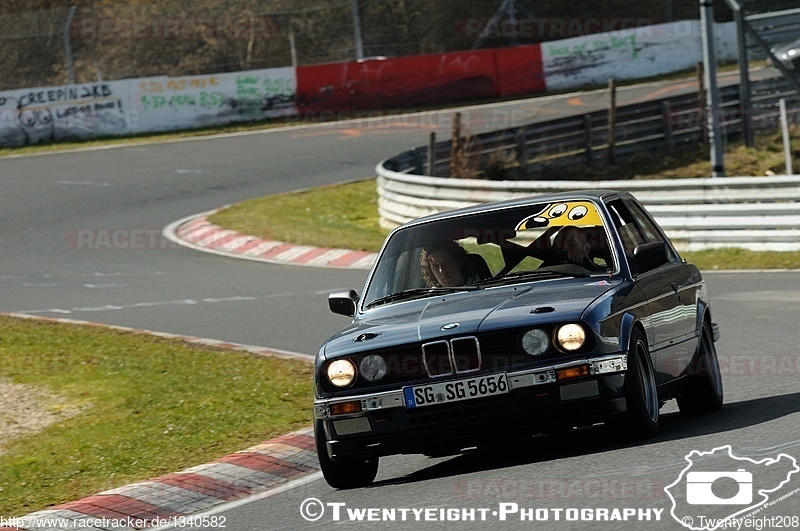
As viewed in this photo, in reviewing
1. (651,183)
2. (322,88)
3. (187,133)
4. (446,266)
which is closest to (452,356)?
(446,266)

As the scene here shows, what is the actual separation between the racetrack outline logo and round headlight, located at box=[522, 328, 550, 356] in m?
0.87

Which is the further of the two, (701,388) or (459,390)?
(701,388)

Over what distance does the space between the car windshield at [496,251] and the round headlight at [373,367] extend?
98 cm

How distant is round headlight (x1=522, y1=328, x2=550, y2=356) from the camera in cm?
663

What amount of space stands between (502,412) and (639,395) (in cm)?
73

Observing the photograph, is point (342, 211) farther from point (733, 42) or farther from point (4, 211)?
point (733, 42)

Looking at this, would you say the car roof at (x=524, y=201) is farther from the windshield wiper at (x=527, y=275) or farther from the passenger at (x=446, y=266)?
the windshield wiper at (x=527, y=275)

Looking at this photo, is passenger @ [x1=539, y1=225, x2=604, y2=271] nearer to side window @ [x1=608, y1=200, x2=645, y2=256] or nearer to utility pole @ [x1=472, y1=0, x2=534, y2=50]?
side window @ [x1=608, y1=200, x2=645, y2=256]

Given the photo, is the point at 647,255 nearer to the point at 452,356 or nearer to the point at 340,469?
the point at 452,356

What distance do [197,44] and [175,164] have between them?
816 inches

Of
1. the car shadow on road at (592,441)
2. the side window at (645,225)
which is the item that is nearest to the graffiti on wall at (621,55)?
the side window at (645,225)

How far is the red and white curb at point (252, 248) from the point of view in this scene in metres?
19.7

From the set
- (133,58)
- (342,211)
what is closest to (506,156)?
(342,211)

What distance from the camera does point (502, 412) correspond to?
259 inches
